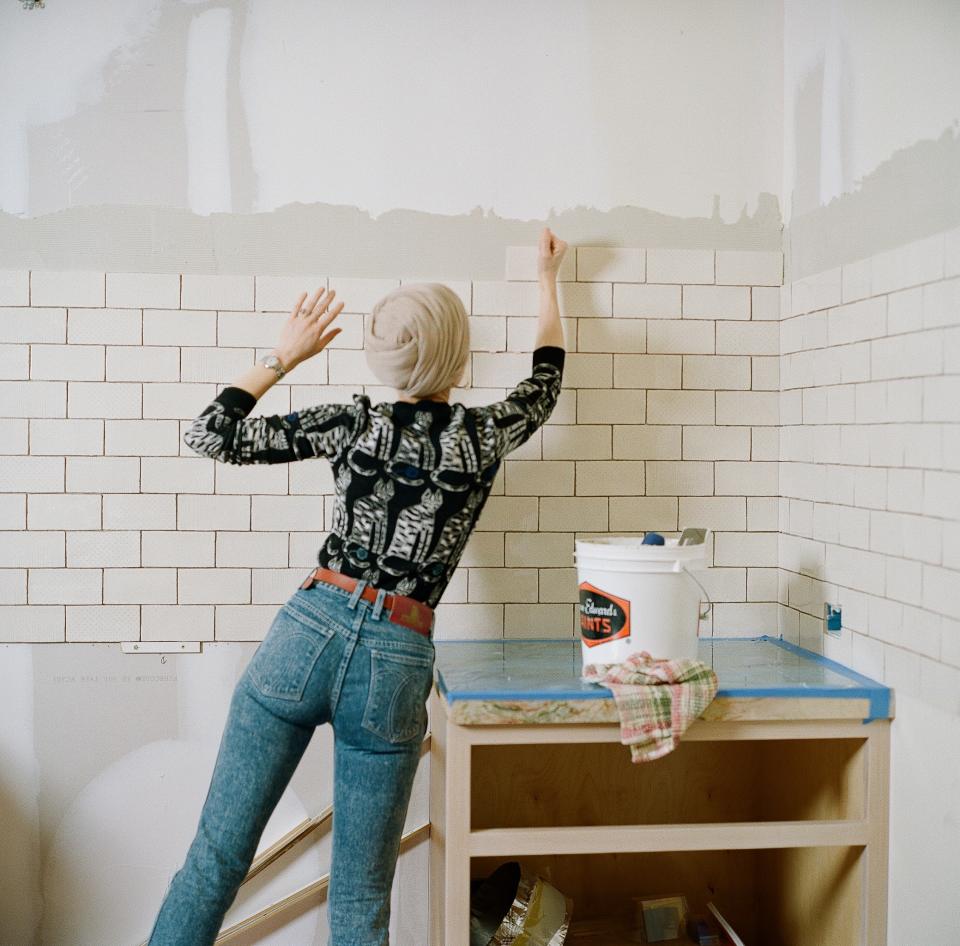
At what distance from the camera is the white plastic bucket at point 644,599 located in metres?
2.11

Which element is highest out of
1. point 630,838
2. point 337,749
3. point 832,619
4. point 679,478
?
point 679,478

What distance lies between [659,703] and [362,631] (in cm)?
63

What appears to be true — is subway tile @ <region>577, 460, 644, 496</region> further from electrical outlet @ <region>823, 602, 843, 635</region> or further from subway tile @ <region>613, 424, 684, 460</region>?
electrical outlet @ <region>823, 602, 843, 635</region>

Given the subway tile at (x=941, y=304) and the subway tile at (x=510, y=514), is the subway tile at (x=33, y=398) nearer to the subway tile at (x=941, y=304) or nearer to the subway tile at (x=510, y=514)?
the subway tile at (x=510, y=514)

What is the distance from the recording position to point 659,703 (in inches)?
79.5

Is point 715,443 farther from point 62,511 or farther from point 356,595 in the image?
point 62,511

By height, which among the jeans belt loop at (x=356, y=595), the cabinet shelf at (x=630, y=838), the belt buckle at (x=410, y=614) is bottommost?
the cabinet shelf at (x=630, y=838)

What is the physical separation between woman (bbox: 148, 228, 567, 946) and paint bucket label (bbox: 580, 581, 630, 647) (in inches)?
14.0

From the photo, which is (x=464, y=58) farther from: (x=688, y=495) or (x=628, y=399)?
(x=688, y=495)

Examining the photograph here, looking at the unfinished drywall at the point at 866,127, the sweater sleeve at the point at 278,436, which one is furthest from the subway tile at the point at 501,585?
the unfinished drywall at the point at 866,127

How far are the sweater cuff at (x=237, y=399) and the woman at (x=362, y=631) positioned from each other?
0.06 m

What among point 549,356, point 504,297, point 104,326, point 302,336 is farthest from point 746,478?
point 104,326

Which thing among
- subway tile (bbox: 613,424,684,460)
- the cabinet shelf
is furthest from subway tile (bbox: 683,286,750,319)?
the cabinet shelf

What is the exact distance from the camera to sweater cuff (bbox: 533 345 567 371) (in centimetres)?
235
